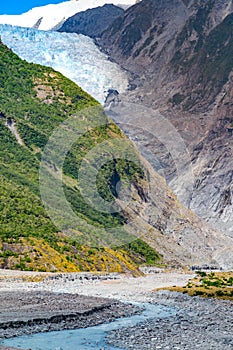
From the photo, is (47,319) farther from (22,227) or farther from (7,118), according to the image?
(7,118)

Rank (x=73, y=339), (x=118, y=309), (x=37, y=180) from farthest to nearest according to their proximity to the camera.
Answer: (x=37, y=180) → (x=118, y=309) → (x=73, y=339)

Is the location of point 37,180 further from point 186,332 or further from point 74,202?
point 186,332

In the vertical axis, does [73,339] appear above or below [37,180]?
below

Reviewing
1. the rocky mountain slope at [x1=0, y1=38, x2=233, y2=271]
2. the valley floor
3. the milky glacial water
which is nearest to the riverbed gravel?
the valley floor

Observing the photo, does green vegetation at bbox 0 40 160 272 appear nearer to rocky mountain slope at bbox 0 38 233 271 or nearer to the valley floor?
rocky mountain slope at bbox 0 38 233 271

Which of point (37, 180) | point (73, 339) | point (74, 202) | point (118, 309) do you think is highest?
point (37, 180)

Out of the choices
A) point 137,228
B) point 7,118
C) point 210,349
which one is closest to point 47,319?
point 210,349

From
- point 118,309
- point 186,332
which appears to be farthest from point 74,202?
point 186,332
